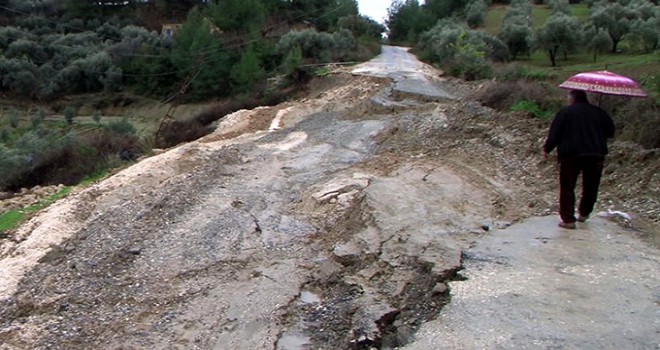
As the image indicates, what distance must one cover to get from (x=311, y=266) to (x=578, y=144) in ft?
10.3

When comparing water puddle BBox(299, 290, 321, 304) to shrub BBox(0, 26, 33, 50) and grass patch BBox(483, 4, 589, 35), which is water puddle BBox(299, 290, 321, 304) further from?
shrub BBox(0, 26, 33, 50)

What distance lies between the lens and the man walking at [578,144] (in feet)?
25.6

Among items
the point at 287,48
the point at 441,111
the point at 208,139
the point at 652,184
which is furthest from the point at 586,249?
the point at 287,48

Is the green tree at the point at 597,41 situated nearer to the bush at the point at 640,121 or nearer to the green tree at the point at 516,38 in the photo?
the green tree at the point at 516,38

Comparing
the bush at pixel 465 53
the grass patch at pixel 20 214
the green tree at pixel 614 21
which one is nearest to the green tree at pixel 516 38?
the bush at pixel 465 53

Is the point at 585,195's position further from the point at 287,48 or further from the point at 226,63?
the point at 226,63

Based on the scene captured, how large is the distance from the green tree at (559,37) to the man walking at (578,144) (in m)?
22.8

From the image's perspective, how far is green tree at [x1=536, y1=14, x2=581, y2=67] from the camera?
30062mm

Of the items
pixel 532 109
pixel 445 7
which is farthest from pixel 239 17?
pixel 532 109

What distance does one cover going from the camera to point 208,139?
16.1m

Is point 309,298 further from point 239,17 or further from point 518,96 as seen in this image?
point 239,17

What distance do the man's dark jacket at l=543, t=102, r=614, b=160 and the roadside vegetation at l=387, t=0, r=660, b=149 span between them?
2447 mm

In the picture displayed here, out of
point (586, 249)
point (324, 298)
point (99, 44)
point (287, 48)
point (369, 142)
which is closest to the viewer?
point (324, 298)

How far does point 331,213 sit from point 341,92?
13564mm
